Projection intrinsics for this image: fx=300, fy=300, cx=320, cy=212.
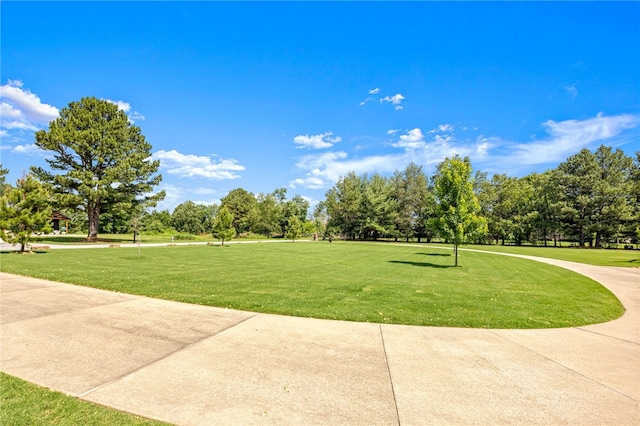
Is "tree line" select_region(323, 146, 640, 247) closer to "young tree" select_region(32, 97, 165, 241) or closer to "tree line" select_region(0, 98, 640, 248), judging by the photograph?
"tree line" select_region(0, 98, 640, 248)

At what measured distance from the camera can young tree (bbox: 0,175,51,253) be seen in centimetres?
1808

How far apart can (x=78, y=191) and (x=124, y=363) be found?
120 ft

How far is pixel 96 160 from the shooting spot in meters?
33.1

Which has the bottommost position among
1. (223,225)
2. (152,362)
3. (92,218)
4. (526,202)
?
(152,362)

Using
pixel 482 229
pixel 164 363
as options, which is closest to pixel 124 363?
pixel 164 363

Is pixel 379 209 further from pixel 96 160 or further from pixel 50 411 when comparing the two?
pixel 50 411

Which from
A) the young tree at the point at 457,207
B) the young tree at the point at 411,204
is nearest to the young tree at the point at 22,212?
the young tree at the point at 457,207

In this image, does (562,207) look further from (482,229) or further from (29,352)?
(29,352)

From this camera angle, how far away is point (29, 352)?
4.22 metres

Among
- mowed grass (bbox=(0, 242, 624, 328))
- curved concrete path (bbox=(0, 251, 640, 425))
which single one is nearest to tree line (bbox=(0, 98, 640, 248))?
mowed grass (bbox=(0, 242, 624, 328))

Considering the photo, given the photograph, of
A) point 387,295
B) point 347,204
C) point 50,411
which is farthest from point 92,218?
point 347,204

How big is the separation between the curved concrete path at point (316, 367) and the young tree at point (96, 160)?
31746mm

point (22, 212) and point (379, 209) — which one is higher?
point (379, 209)

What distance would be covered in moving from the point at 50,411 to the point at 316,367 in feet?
9.14
